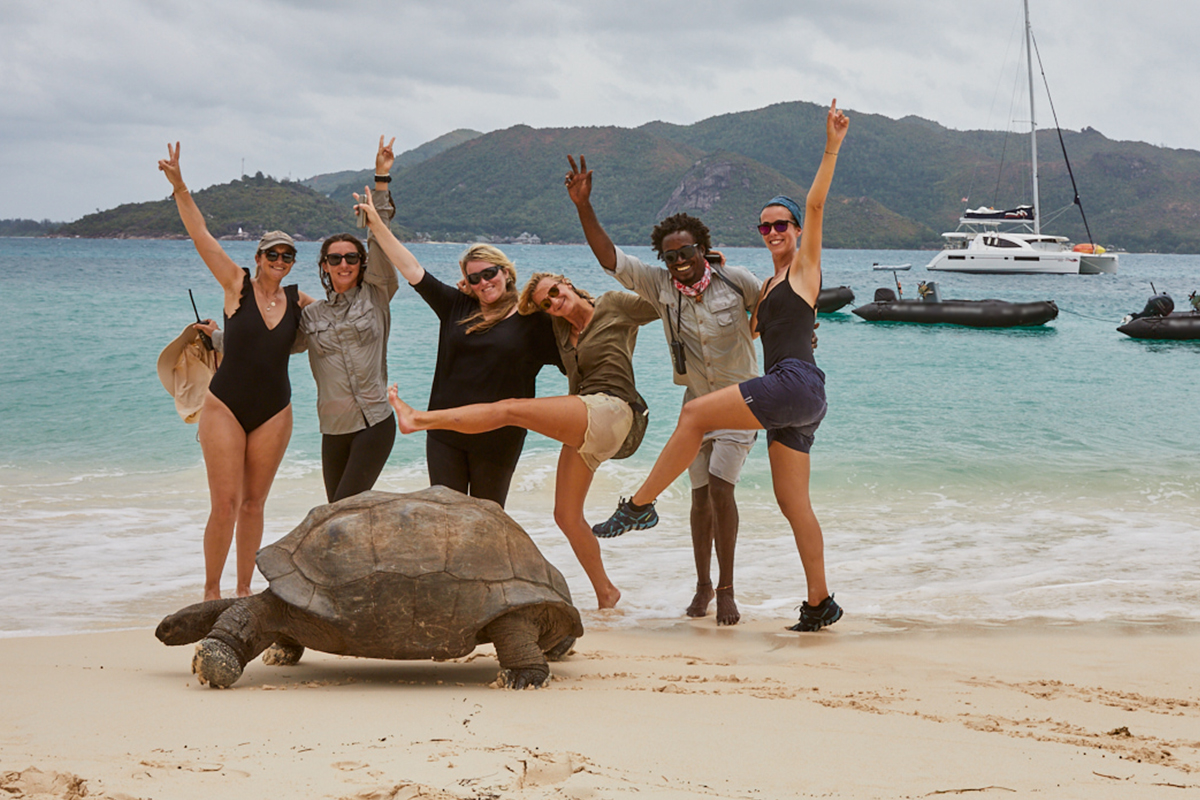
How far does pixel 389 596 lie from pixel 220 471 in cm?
187

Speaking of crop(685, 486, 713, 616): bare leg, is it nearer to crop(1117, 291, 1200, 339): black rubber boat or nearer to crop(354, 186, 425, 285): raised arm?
crop(354, 186, 425, 285): raised arm

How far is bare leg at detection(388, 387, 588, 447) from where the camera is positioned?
14.1 ft

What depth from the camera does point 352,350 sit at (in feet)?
16.2

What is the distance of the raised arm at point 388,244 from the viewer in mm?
4652

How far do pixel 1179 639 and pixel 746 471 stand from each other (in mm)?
6475

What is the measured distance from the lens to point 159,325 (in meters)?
28.1

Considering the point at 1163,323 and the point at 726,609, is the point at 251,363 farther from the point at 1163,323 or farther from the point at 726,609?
the point at 1163,323

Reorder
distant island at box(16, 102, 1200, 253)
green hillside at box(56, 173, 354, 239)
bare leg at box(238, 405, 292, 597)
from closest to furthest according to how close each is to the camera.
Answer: bare leg at box(238, 405, 292, 597), green hillside at box(56, 173, 354, 239), distant island at box(16, 102, 1200, 253)

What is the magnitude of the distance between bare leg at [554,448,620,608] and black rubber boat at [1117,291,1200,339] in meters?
28.1

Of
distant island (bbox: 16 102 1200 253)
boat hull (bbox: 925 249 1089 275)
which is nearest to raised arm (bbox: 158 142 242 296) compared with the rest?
boat hull (bbox: 925 249 1089 275)

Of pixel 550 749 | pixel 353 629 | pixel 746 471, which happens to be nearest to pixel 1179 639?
pixel 550 749

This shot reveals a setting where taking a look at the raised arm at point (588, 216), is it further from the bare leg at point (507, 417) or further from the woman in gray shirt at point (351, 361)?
the woman in gray shirt at point (351, 361)

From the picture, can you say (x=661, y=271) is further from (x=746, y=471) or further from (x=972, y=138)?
(x=972, y=138)

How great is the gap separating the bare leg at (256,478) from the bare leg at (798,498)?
2587mm
